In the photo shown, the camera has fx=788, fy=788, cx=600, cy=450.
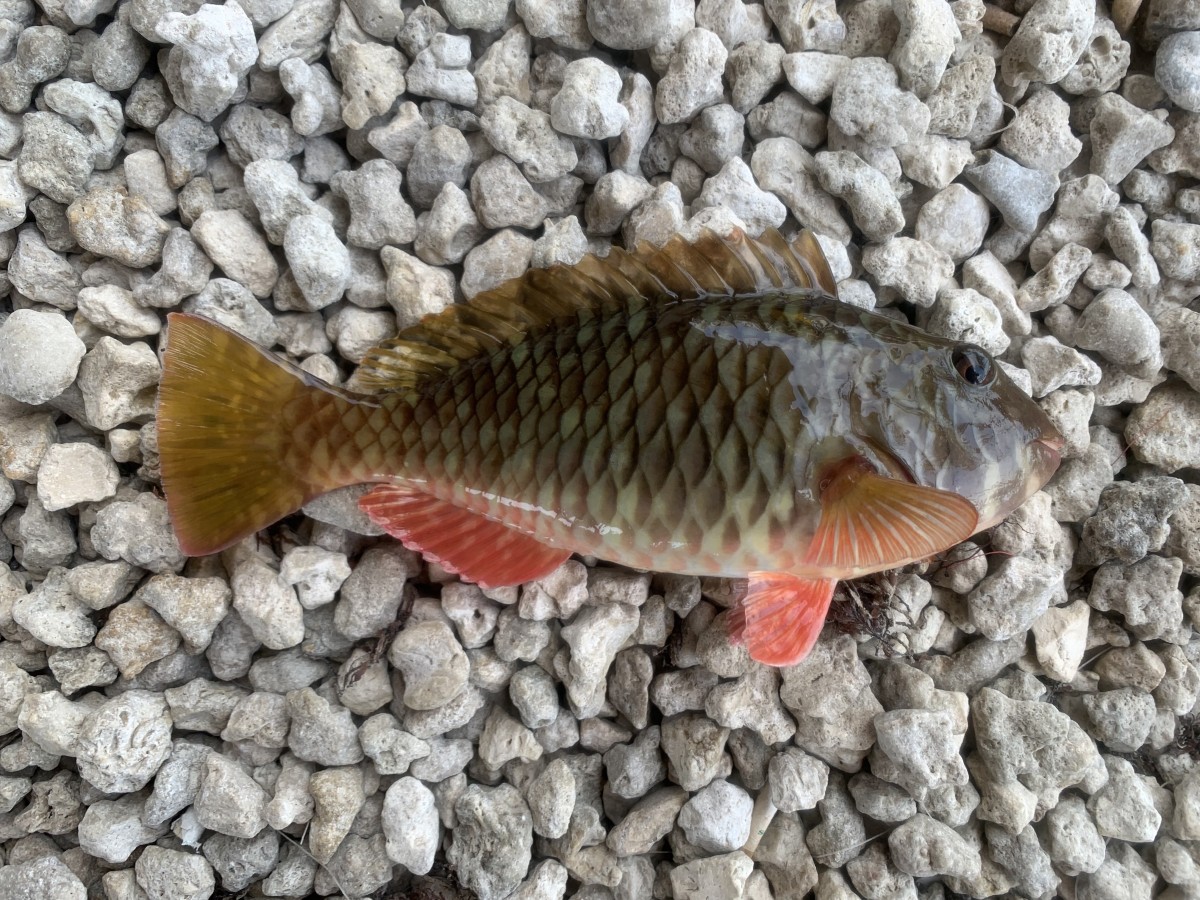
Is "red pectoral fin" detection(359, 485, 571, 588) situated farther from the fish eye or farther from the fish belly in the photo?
the fish eye

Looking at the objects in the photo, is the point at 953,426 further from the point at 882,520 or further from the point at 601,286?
the point at 601,286

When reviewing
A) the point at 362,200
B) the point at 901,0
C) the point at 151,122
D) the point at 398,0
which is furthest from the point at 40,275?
the point at 901,0

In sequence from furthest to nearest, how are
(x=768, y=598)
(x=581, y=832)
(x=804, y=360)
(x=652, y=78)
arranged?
(x=652, y=78) → (x=581, y=832) → (x=768, y=598) → (x=804, y=360)

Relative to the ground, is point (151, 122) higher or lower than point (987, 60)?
lower

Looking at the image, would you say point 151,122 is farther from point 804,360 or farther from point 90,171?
point 804,360

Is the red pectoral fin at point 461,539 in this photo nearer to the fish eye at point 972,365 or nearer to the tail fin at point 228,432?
the tail fin at point 228,432

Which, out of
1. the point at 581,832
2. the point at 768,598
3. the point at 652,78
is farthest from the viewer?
the point at 652,78

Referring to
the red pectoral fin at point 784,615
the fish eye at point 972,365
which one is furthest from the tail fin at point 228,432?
the fish eye at point 972,365
